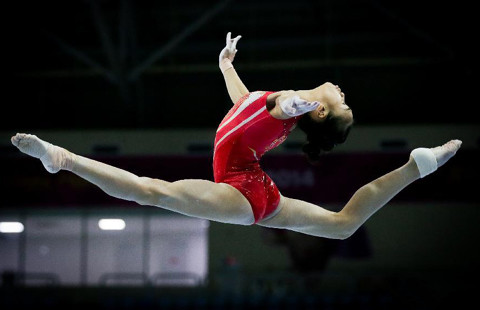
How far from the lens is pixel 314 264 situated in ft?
44.0

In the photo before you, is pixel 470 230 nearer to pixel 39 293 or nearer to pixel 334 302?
pixel 334 302

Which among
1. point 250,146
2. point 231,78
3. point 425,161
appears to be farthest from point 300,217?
point 231,78

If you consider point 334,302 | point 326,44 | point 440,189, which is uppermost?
point 326,44

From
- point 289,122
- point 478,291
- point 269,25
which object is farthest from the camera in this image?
point 269,25

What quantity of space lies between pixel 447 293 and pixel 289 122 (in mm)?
9376

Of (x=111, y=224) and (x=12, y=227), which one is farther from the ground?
(x=111, y=224)

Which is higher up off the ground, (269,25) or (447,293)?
(269,25)

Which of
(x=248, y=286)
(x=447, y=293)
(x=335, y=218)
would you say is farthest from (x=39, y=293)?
(x=335, y=218)

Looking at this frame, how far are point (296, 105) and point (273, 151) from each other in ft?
29.8

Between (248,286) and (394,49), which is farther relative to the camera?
(394,49)

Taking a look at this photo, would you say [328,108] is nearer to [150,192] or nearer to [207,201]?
[207,201]

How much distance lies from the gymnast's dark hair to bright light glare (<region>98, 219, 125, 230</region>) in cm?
1178

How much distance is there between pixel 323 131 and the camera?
4.75 metres

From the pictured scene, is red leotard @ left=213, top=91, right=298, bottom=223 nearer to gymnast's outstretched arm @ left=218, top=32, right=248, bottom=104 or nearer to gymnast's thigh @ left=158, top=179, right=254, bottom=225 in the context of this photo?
gymnast's thigh @ left=158, top=179, right=254, bottom=225
